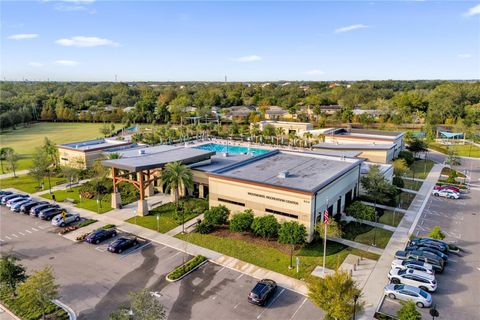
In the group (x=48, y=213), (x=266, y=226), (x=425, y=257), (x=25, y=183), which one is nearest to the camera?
(x=425, y=257)

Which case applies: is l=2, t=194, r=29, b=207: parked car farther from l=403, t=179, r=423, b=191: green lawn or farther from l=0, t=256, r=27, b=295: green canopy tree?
l=403, t=179, r=423, b=191: green lawn

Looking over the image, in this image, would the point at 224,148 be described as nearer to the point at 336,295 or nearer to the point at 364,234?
the point at 364,234

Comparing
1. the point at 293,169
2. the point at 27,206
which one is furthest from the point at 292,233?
the point at 27,206

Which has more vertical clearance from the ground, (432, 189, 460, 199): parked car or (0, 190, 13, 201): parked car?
(432, 189, 460, 199): parked car

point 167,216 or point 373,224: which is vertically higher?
point 373,224

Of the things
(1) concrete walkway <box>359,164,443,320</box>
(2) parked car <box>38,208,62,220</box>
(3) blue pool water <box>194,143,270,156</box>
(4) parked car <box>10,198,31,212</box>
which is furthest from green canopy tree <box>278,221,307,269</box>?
(3) blue pool water <box>194,143,270,156</box>

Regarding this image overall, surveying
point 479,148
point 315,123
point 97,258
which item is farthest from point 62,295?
point 315,123
